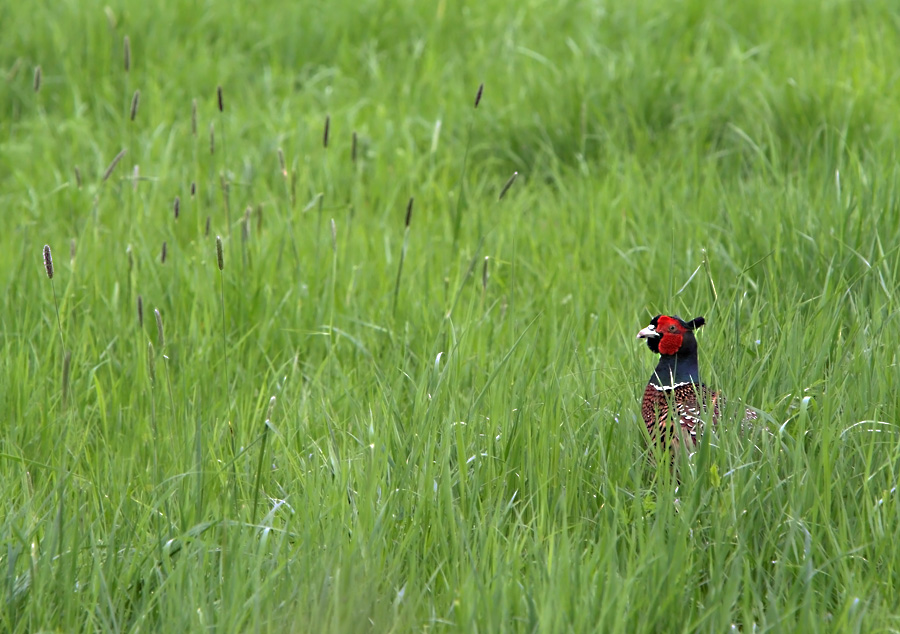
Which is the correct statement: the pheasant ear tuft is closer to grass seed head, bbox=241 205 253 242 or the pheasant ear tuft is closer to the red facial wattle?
the red facial wattle

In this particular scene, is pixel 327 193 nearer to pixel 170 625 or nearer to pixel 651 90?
pixel 651 90

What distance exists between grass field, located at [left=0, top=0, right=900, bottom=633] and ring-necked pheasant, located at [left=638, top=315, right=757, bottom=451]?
7 cm

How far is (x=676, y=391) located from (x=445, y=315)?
0.97 metres

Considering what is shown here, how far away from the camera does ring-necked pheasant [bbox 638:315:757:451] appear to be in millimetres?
2473

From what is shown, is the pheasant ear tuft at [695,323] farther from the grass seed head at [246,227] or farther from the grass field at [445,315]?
the grass seed head at [246,227]

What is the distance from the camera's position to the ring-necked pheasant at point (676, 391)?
8.11 ft

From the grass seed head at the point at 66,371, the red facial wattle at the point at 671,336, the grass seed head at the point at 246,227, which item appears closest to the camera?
the grass seed head at the point at 66,371

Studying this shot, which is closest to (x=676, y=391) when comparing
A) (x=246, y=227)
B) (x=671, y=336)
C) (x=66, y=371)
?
(x=671, y=336)

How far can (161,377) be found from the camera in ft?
10.7

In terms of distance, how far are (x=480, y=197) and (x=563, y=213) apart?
0.58 meters

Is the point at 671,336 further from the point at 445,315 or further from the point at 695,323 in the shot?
the point at 445,315

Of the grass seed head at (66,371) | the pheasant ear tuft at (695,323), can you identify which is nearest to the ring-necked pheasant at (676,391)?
the pheasant ear tuft at (695,323)

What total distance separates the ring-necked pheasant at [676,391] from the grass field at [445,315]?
69mm

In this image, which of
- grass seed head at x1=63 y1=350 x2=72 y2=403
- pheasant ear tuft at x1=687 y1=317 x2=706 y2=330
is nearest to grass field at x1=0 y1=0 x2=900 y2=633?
grass seed head at x1=63 y1=350 x2=72 y2=403
